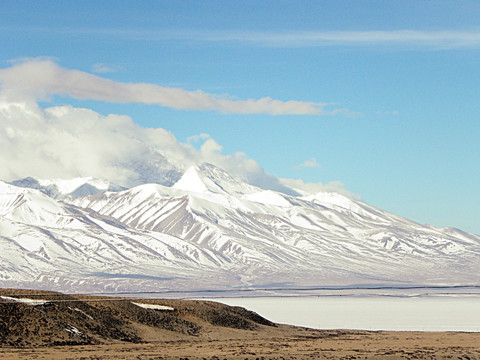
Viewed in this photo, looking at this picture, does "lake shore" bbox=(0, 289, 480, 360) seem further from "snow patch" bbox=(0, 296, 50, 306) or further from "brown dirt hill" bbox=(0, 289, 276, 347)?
"snow patch" bbox=(0, 296, 50, 306)

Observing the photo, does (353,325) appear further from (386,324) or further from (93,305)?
(93,305)

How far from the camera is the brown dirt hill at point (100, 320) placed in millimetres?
95312

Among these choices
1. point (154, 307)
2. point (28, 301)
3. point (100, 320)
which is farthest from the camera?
point (154, 307)

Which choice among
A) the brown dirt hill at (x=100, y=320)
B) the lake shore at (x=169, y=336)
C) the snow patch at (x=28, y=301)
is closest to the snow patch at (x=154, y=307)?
the lake shore at (x=169, y=336)

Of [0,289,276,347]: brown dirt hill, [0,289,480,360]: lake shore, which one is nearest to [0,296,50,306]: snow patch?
[0,289,480,360]: lake shore

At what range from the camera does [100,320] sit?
108 m

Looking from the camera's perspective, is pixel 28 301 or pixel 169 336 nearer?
pixel 28 301

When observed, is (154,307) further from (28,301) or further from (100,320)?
(28,301)

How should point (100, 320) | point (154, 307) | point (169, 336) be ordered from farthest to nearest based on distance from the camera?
point (154, 307)
point (169, 336)
point (100, 320)

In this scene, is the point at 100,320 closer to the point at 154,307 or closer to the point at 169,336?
the point at 169,336

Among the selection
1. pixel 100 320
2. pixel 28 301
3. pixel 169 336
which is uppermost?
pixel 28 301

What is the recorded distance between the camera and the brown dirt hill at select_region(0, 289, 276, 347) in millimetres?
95312

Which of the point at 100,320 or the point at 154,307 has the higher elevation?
the point at 154,307

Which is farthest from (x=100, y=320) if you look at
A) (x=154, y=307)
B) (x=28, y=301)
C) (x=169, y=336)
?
(x=154, y=307)
